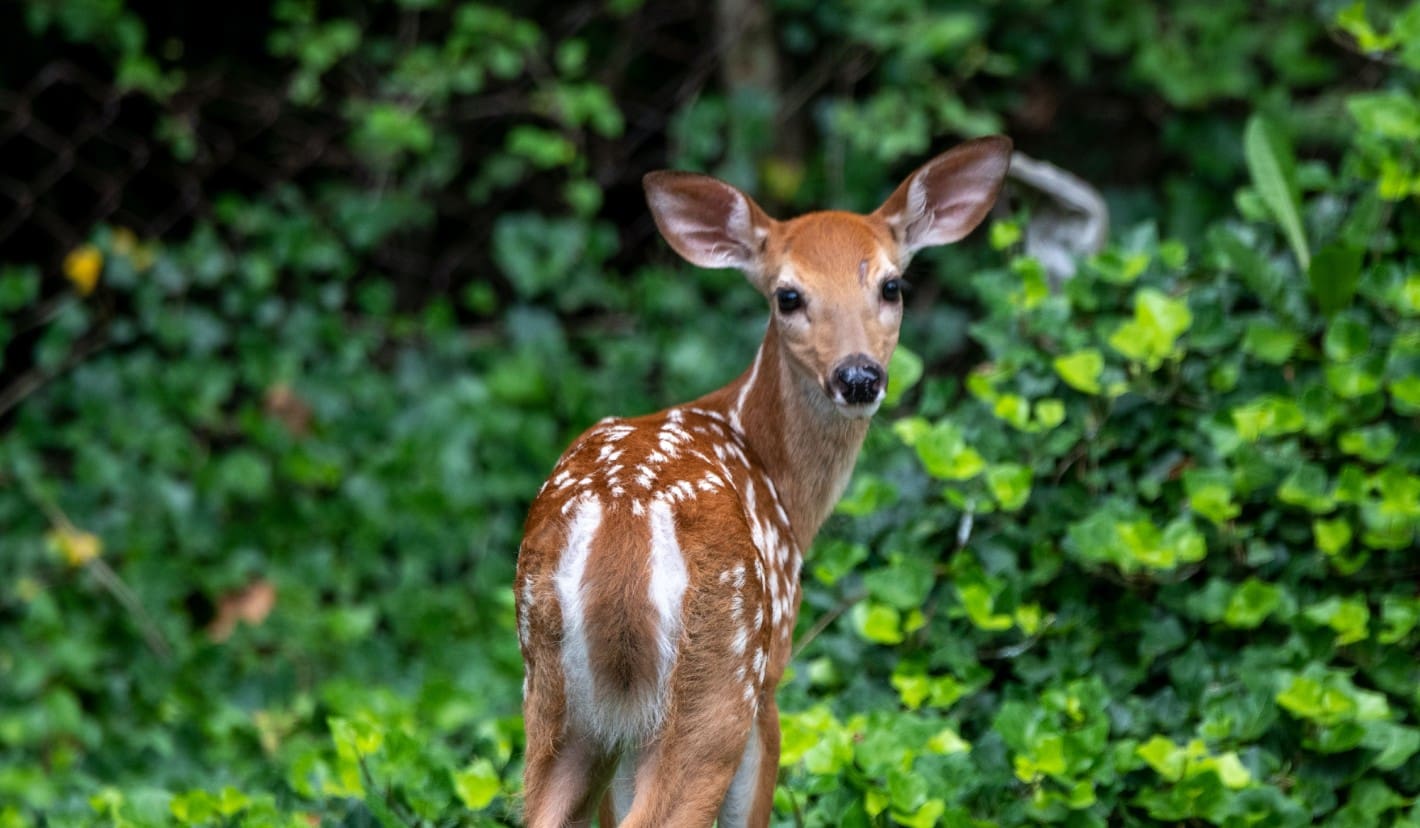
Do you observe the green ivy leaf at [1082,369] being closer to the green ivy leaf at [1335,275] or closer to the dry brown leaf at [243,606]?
the green ivy leaf at [1335,275]

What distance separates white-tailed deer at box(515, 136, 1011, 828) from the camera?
9.32ft

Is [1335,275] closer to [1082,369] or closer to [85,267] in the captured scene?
[1082,369]

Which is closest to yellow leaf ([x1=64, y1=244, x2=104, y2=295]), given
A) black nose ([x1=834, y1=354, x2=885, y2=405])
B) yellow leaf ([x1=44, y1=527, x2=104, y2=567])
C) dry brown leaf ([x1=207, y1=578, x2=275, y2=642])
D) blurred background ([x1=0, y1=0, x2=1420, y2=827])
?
blurred background ([x1=0, y1=0, x2=1420, y2=827])

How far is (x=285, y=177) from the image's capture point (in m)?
6.88

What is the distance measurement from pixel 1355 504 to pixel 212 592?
3.75 meters

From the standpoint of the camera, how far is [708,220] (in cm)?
382

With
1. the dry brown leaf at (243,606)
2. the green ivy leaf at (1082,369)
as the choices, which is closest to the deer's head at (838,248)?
the green ivy leaf at (1082,369)

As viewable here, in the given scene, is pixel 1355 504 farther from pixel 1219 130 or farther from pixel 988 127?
pixel 1219 130

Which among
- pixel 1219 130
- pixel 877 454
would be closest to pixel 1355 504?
pixel 877 454

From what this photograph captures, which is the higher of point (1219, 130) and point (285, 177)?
point (285, 177)

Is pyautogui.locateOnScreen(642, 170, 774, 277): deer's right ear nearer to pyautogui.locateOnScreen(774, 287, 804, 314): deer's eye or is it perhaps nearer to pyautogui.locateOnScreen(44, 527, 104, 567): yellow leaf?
pyautogui.locateOnScreen(774, 287, 804, 314): deer's eye

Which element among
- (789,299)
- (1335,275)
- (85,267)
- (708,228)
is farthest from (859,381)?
(85,267)

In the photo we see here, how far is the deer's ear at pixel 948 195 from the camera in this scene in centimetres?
378

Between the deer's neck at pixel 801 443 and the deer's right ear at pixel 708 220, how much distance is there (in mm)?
234
